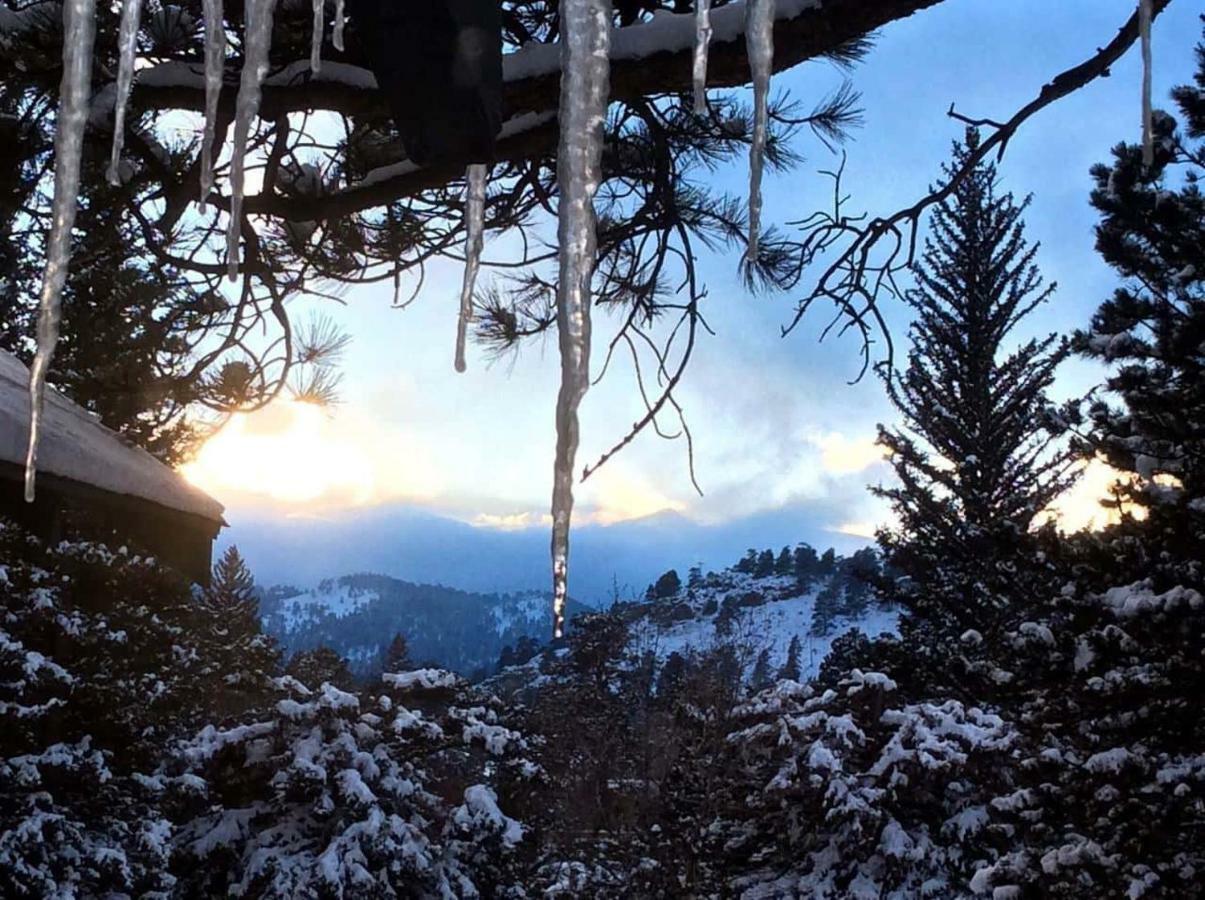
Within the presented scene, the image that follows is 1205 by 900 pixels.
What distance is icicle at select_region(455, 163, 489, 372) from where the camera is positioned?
1384mm

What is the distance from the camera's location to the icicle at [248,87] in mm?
1233

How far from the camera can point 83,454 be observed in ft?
A: 16.8

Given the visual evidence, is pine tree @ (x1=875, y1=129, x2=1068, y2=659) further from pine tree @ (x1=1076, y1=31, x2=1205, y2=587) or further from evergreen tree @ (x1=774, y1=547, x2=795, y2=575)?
evergreen tree @ (x1=774, y1=547, x2=795, y2=575)

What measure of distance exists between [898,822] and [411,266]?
17.2 ft

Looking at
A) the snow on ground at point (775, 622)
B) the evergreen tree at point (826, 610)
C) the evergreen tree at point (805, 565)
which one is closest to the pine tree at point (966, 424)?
the snow on ground at point (775, 622)

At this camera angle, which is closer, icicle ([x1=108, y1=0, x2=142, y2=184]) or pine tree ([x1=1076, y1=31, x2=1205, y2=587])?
icicle ([x1=108, y1=0, x2=142, y2=184])

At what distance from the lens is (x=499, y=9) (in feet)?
4.43

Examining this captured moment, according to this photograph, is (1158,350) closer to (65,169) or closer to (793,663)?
(65,169)

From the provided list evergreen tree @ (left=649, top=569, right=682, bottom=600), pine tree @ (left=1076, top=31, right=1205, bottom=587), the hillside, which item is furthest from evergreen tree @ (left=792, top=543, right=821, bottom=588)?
pine tree @ (left=1076, top=31, right=1205, bottom=587)

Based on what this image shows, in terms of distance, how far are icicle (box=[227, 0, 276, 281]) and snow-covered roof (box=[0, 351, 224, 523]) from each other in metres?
3.62

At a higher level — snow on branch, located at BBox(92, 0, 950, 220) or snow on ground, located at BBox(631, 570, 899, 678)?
snow on branch, located at BBox(92, 0, 950, 220)

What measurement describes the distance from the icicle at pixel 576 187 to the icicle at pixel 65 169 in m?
0.62

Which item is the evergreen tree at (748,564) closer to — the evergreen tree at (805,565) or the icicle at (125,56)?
the evergreen tree at (805,565)

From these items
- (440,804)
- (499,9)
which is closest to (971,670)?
(440,804)
